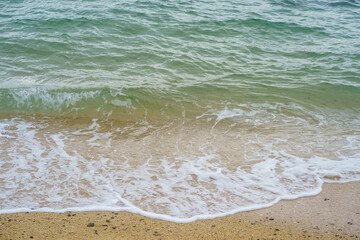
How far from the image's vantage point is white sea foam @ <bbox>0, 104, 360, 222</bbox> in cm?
333

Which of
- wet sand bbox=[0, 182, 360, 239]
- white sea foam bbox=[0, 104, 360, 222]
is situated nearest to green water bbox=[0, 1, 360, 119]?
white sea foam bbox=[0, 104, 360, 222]

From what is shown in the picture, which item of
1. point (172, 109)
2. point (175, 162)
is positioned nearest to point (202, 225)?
point (175, 162)

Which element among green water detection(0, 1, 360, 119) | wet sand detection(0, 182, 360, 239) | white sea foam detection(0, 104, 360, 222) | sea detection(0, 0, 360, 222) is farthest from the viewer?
green water detection(0, 1, 360, 119)

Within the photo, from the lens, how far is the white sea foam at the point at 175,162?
333cm

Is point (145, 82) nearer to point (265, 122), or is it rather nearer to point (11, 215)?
point (265, 122)

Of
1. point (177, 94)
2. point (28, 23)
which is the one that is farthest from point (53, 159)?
point (28, 23)

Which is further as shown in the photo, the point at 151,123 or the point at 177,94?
the point at 177,94

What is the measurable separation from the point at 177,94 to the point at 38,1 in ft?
34.0

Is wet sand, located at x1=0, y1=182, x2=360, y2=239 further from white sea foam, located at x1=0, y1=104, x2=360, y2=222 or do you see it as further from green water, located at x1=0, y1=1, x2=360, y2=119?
green water, located at x1=0, y1=1, x2=360, y2=119

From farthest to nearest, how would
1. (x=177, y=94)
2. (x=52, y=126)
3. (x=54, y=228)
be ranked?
(x=177, y=94), (x=52, y=126), (x=54, y=228)

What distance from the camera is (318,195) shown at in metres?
3.51

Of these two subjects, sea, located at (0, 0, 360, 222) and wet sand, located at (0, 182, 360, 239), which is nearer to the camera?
wet sand, located at (0, 182, 360, 239)

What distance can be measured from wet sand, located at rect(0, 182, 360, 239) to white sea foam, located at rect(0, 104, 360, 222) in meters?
0.14

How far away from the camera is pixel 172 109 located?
19.5 ft
